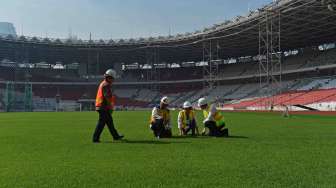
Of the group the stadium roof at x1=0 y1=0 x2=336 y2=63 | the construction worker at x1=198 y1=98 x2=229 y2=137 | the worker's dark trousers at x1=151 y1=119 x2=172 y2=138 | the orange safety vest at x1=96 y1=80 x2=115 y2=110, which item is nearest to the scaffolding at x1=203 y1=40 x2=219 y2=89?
the stadium roof at x1=0 y1=0 x2=336 y2=63

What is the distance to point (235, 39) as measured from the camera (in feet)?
211

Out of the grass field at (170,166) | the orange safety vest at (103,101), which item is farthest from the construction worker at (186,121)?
the grass field at (170,166)

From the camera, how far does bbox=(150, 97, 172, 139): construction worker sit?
465 inches

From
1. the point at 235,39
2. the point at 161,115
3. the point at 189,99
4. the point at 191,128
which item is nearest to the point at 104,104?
the point at 161,115

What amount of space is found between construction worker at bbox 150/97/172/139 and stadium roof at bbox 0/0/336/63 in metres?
22.7

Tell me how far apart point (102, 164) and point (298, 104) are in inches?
1718

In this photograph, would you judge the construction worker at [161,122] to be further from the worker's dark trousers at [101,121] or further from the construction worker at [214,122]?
the worker's dark trousers at [101,121]

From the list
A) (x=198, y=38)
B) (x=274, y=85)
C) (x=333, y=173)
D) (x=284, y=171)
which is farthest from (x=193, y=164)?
(x=198, y=38)

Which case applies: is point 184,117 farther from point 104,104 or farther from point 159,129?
point 104,104

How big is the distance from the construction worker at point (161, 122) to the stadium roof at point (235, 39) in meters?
22.7

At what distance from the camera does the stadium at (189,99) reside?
609cm

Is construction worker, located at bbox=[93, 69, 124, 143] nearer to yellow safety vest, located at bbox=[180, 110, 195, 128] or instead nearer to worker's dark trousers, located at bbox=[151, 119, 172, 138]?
worker's dark trousers, located at bbox=[151, 119, 172, 138]

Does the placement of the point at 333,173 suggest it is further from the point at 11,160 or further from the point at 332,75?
the point at 332,75

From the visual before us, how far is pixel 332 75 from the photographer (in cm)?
5841
